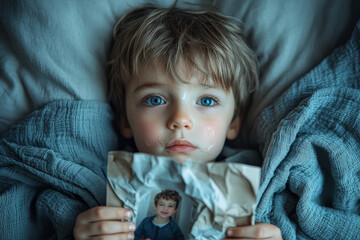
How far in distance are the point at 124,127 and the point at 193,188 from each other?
0.44m

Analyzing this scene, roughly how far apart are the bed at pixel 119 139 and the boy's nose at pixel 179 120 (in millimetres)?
219

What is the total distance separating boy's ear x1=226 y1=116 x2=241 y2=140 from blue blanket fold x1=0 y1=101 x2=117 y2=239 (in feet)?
1.21

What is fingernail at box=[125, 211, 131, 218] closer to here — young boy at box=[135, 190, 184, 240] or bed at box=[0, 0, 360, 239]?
young boy at box=[135, 190, 184, 240]

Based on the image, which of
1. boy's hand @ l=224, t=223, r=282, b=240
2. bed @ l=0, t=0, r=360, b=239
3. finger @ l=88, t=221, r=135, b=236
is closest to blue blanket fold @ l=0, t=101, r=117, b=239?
bed @ l=0, t=0, r=360, b=239

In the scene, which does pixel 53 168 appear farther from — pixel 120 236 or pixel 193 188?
pixel 193 188

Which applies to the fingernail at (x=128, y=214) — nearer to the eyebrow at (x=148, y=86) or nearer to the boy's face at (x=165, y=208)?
the boy's face at (x=165, y=208)

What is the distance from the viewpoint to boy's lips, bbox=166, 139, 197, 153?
78 cm

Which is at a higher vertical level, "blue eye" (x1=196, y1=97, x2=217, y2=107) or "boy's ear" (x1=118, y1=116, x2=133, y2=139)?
"blue eye" (x1=196, y1=97, x2=217, y2=107)

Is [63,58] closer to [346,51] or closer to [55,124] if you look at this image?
[55,124]

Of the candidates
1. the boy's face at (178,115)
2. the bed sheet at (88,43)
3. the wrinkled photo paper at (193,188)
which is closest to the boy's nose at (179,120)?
the boy's face at (178,115)

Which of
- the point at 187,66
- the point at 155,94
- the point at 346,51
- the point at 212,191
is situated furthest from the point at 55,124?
the point at 346,51

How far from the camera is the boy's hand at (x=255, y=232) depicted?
0.62 meters

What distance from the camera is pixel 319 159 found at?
83 centimetres

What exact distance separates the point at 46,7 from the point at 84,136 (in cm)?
38
